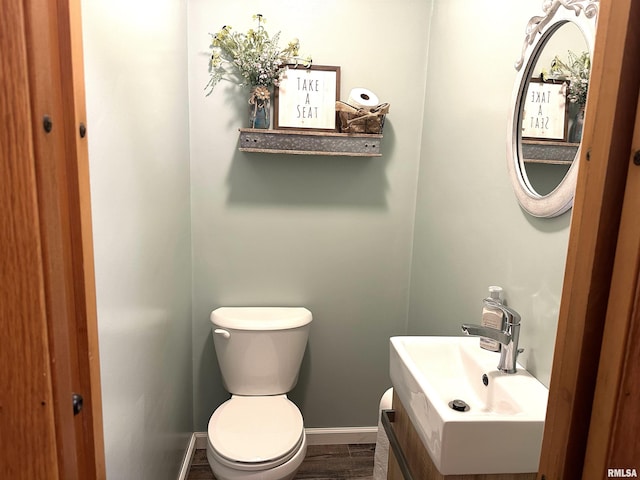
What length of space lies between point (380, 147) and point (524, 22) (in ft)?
3.06

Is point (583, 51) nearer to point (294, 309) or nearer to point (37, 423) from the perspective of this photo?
point (37, 423)

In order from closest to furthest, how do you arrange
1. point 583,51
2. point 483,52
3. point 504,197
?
point 583,51
point 504,197
point 483,52

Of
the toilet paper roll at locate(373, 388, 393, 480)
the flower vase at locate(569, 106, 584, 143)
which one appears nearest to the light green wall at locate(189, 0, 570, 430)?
the toilet paper roll at locate(373, 388, 393, 480)

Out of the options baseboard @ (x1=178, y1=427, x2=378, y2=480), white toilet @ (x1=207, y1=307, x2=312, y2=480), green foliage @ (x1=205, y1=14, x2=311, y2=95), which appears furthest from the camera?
baseboard @ (x1=178, y1=427, x2=378, y2=480)

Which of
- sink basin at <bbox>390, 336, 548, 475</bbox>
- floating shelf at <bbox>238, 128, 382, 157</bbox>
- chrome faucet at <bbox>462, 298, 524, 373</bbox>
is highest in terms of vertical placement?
floating shelf at <bbox>238, 128, 382, 157</bbox>

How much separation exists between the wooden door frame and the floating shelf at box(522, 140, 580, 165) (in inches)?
42.3

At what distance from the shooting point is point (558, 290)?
44.2 inches

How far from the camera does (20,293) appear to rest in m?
0.48

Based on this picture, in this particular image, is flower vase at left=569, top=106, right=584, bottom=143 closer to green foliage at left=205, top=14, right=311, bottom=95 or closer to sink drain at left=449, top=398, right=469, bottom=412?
sink drain at left=449, top=398, right=469, bottom=412

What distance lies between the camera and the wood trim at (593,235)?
1.60ft

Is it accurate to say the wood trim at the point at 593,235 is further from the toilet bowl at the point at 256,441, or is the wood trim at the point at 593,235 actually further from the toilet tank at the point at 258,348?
the toilet tank at the point at 258,348

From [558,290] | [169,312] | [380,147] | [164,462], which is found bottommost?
[164,462]

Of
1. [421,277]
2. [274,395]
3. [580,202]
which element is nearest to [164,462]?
[274,395]

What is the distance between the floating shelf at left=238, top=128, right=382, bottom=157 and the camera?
196 cm
